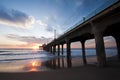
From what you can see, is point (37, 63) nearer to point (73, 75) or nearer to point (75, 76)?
point (73, 75)

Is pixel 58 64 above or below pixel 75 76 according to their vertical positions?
below

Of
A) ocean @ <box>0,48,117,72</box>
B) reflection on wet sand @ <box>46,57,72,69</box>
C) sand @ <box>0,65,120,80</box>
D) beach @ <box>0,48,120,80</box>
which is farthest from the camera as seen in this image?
reflection on wet sand @ <box>46,57,72,69</box>

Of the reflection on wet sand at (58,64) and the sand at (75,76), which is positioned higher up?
the sand at (75,76)

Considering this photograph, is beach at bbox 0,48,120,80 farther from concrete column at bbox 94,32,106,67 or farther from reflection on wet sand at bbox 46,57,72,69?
reflection on wet sand at bbox 46,57,72,69

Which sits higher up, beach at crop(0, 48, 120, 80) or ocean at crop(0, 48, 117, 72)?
beach at crop(0, 48, 120, 80)

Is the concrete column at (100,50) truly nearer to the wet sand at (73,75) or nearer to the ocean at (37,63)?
the wet sand at (73,75)

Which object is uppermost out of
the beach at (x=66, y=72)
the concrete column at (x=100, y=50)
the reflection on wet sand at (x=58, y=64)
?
the concrete column at (x=100, y=50)

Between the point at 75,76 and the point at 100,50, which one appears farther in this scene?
the point at 100,50

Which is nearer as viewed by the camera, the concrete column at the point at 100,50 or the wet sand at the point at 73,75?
the wet sand at the point at 73,75

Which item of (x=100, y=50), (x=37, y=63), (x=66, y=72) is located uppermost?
(x=100, y=50)

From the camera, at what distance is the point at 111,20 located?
988 cm

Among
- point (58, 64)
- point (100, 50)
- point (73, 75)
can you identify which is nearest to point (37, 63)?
point (58, 64)

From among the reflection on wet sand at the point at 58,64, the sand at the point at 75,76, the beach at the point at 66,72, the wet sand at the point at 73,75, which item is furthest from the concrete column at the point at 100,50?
the reflection on wet sand at the point at 58,64

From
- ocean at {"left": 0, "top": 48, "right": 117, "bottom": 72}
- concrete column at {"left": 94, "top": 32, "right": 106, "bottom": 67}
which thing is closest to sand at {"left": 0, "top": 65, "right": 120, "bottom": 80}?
concrete column at {"left": 94, "top": 32, "right": 106, "bottom": 67}
